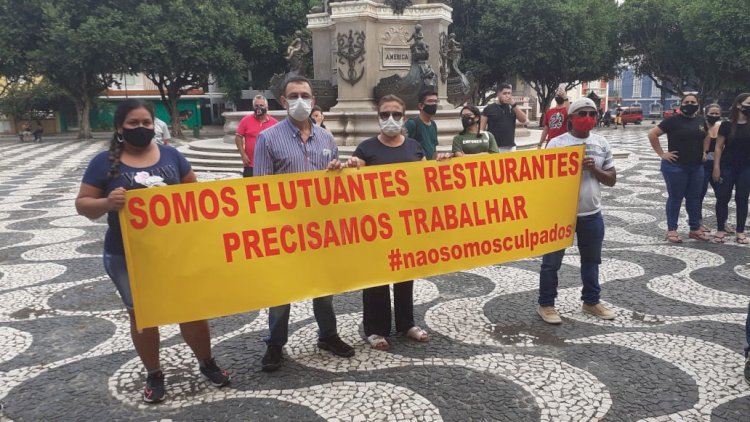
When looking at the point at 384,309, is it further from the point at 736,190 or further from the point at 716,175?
the point at 736,190

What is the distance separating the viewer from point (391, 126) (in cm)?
381

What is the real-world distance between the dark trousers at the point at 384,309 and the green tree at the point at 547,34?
32727 millimetres

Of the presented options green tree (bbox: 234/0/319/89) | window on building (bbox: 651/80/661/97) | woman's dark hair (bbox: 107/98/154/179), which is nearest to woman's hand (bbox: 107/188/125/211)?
woman's dark hair (bbox: 107/98/154/179)

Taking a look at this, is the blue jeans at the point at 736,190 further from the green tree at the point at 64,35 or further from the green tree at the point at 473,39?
the green tree at the point at 473,39

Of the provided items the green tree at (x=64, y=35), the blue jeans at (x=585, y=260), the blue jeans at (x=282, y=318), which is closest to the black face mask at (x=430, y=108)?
the blue jeans at (x=585, y=260)

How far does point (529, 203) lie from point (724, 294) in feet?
7.10

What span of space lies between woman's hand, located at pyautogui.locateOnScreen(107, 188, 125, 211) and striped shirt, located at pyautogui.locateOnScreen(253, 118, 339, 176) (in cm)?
83

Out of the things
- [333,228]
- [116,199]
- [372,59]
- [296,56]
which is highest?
[296,56]

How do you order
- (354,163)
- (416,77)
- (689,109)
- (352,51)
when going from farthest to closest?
(352,51) → (416,77) → (689,109) → (354,163)

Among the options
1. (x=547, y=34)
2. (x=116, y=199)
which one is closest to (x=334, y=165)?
(x=116, y=199)

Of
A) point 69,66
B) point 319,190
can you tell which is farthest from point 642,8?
point 319,190

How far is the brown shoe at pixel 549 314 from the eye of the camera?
4.30 metres

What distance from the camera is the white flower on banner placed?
10.1ft

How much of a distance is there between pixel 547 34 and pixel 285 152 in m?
33.3
